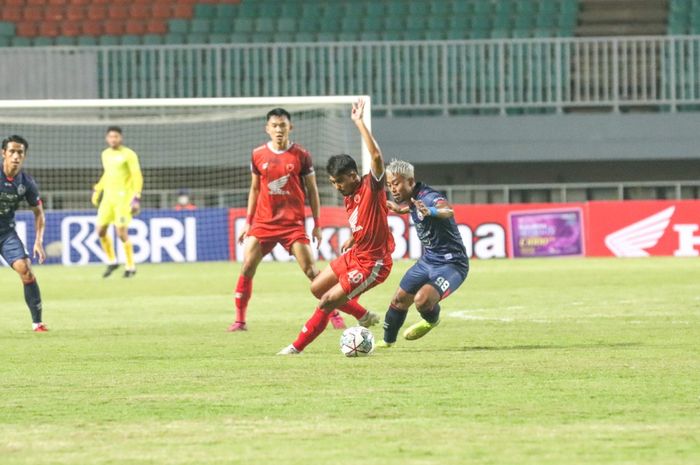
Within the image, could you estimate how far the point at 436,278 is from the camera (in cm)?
1091

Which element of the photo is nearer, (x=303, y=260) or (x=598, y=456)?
(x=598, y=456)

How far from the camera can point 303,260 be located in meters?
13.4

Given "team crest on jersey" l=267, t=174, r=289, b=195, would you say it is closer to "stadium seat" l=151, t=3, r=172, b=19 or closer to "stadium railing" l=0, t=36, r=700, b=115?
"stadium railing" l=0, t=36, r=700, b=115

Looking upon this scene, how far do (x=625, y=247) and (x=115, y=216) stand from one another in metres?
10.7

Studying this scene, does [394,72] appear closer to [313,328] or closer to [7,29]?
[7,29]

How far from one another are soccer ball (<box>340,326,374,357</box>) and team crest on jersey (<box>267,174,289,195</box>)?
3.32 metres

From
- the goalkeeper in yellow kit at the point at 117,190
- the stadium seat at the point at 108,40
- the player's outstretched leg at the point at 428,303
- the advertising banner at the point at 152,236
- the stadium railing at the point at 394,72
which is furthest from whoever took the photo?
the stadium seat at the point at 108,40

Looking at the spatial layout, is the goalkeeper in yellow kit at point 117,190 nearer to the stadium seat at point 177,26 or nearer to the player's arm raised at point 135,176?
the player's arm raised at point 135,176

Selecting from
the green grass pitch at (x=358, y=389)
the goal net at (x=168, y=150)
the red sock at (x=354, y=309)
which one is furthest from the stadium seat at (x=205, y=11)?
the red sock at (x=354, y=309)

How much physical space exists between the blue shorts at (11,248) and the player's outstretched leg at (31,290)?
47mm

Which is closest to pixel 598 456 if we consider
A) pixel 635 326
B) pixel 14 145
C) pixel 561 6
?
pixel 635 326

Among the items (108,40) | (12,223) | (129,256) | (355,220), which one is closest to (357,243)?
(355,220)

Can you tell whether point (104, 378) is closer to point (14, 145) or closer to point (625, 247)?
point (14, 145)

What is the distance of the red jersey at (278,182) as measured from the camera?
44.4ft
